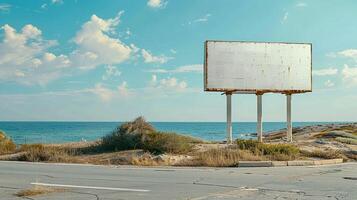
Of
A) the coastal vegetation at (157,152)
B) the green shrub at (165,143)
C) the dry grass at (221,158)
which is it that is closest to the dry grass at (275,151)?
the coastal vegetation at (157,152)

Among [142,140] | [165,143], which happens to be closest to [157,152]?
[165,143]

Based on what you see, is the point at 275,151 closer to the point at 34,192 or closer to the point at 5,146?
the point at 34,192

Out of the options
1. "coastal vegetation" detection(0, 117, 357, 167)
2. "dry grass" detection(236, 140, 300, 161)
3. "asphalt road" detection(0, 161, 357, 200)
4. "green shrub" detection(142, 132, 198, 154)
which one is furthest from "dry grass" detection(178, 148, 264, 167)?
"asphalt road" detection(0, 161, 357, 200)

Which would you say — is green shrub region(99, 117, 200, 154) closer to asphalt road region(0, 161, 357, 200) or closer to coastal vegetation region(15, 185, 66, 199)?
asphalt road region(0, 161, 357, 200)

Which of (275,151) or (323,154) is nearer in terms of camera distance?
(275,151)

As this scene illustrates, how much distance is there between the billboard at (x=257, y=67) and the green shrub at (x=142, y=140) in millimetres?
4855

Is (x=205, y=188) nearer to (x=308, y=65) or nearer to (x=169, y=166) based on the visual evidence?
(x=169, y=166)

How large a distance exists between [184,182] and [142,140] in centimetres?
960

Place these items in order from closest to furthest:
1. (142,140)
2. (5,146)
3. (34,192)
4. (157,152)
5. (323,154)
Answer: (34,192)
(157,152)
(323,154)
(142,140)
(5,146)

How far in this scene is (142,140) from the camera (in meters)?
23.9

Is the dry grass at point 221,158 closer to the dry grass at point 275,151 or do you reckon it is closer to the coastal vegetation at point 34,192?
the dry grass at point 275,151

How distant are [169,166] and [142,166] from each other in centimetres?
106

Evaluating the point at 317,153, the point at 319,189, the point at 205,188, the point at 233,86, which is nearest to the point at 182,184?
the point at 205,188

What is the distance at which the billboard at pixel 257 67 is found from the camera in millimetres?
28500
